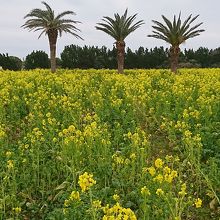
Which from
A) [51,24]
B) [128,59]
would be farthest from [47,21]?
[128,59]

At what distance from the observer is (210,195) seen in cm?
557

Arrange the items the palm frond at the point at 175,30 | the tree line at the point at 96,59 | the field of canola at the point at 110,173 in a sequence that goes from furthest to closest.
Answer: the tree line at the point at 96,59
the palm frond at the point at 175,30
the field of canola at the point at 110,173

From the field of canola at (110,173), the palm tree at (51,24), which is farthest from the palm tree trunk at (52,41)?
the field of canola at (110,173)

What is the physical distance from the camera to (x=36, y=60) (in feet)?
140

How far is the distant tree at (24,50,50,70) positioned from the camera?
139ft

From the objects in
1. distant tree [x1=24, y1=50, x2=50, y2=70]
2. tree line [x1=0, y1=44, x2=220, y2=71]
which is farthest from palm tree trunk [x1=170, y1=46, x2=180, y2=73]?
distant tree [x1=24, y1=50, x2=50, y2=70]

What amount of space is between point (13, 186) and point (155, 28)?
909 inches

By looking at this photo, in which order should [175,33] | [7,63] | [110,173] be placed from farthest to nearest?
1. [7,63]
2. [175,33]
3. [110,173]

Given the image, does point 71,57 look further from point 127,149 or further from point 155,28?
point 127,149

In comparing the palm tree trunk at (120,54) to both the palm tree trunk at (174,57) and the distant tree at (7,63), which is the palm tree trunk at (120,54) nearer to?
the palm tree trunk at (174,57)

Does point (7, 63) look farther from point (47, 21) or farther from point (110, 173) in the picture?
point (110, 173)

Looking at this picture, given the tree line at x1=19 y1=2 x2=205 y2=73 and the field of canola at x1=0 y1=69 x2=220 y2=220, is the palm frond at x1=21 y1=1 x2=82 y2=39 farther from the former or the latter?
the field of canola at x1=0 y1=69 x2=220 y2=220

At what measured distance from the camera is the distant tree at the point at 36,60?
1670 inches

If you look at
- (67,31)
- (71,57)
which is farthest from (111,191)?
(71,57)
